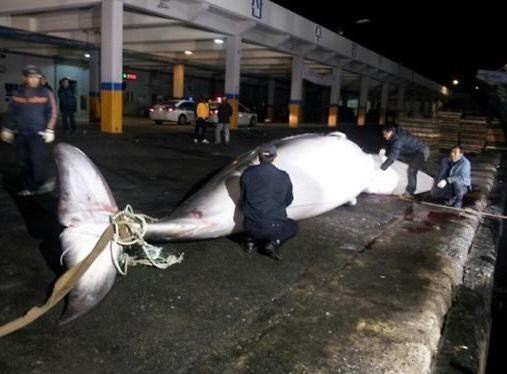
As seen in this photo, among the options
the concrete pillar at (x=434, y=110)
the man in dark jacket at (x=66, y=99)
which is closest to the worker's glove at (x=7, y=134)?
the man in dark jacket at (x=66, y=99)

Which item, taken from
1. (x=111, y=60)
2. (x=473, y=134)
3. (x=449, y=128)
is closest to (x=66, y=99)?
(x=111, y=60)

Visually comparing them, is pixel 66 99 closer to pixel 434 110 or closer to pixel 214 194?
pixel 214 194

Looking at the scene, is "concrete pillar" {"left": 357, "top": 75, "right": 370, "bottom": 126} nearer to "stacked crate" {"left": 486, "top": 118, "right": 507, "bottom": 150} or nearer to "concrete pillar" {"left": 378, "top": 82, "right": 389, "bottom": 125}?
"concrete pillar" {"left": 378, "top": 82, "right": 389, "bottom": 125}

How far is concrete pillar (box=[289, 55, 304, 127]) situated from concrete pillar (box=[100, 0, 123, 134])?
46.1 feet

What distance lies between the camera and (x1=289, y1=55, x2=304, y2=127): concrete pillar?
28.2 meters

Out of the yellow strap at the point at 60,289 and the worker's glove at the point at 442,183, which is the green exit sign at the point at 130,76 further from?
the yellow strap at the point at 60,289

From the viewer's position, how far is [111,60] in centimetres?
1603

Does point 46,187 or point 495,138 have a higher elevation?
point 495,138

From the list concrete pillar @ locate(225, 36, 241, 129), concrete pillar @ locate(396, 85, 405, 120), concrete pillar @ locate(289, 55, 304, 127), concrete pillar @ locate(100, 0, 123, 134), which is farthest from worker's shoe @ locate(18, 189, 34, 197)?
concrete pillar @ locate(396, 85, 405, 120)

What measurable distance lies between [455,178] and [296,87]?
71.6ft

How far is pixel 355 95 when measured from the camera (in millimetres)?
61125

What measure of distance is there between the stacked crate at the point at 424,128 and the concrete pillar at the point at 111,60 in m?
10.9

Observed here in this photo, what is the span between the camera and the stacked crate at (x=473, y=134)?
744 inches

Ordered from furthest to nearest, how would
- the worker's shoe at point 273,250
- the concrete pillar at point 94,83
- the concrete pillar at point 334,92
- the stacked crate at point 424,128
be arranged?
the concrete pillar at point 334,92
the concrete pillar at point 94,83
the stacked crate at point 424,128
the worker's shoe at point 273,250
